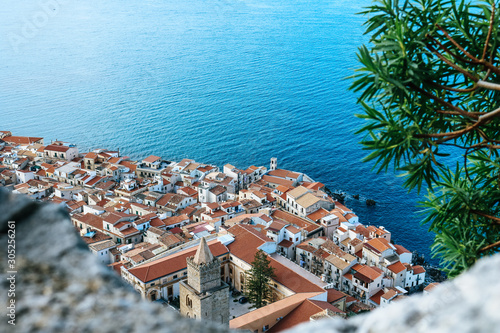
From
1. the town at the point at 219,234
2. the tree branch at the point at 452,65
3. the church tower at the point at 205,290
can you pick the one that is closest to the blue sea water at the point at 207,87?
the town at the point at 219,234

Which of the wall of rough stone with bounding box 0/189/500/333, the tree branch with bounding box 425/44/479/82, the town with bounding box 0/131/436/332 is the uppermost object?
the tree branch with bounding box 425/44/479/82

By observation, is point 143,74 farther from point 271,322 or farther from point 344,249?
point 271,322

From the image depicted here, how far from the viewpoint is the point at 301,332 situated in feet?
6.22

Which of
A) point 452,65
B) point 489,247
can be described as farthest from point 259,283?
point 452,65

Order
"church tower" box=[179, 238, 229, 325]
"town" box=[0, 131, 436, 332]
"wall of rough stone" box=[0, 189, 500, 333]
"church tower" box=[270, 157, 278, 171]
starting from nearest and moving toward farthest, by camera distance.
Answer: "wall of rough stone" box=[0, 189, 500, 333]
"church tower" box=[179, 238, 229, 325]
"town" box=[0, 131, 436, 332]
"church tower" box=[270, 157, 278, 171]

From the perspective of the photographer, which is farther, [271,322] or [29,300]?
[271,322]

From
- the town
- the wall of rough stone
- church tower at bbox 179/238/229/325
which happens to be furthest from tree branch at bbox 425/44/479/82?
church tower at bbox 179/238/229/325

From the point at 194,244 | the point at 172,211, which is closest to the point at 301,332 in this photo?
the point at 194,244

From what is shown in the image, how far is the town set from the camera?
2414cm

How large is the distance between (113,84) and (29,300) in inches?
3567

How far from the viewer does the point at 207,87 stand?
8450 centimetres

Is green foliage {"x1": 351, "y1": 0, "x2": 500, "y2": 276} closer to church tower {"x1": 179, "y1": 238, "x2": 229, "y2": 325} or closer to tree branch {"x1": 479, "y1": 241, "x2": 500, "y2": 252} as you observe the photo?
tree branch {"x1": 479, "y1": 241, "x2": 500, "y2": 252}

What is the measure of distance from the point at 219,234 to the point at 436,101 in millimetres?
28673

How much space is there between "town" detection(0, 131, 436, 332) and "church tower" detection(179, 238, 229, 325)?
6 centimetres
